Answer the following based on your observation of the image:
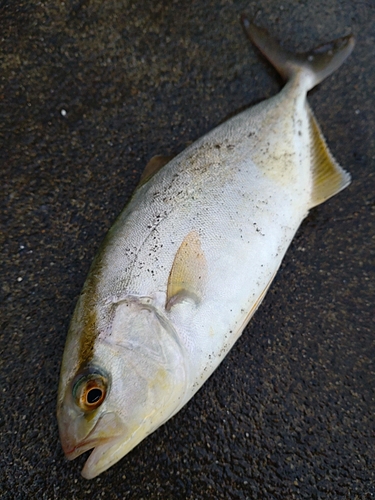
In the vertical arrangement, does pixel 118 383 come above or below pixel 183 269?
below

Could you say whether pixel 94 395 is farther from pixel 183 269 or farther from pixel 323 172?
pixel 323 172

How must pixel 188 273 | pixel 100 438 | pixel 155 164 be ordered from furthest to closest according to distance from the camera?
pixel 155 164 < pixel 188 273 < pixel 100 438

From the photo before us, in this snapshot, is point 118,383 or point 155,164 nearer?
point 118,383

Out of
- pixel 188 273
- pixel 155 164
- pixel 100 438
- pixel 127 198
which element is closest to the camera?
pixel 100 438

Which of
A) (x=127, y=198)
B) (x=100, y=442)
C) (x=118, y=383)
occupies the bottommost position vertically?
(x=100, y=442)

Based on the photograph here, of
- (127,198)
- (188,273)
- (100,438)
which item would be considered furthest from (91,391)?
(127,198)

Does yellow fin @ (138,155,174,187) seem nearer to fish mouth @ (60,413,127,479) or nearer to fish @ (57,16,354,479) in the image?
fish @ (57,16,354,479)

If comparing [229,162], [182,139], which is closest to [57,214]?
[182,139]
